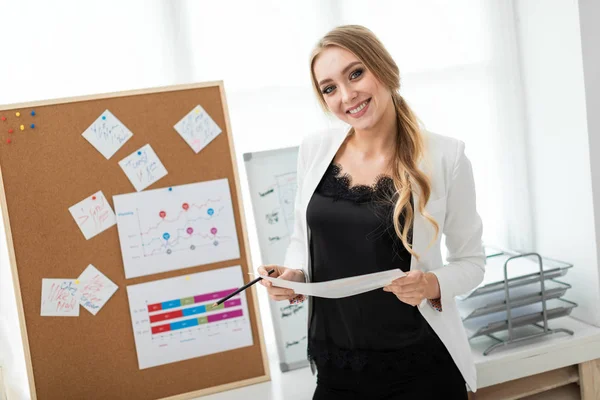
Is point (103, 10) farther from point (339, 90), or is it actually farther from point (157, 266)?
point (339, 90)

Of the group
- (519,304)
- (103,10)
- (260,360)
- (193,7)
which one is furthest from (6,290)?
(519,304)

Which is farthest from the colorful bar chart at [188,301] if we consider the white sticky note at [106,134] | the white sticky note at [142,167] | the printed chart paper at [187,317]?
the white sticky note at [106,134]

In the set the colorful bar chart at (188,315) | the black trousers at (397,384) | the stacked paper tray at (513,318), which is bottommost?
the stacked paper tray at (513,318)

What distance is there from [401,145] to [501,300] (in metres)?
0.84

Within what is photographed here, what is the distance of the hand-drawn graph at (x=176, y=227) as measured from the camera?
194 cm

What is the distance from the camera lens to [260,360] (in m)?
2.02

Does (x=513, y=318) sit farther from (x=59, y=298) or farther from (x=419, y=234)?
(x=59, y=298)

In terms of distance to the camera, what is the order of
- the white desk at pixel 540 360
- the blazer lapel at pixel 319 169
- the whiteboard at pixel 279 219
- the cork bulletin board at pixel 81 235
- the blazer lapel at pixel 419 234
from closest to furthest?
the blazer lapel at pixel 419 234
the blazer lapel at pixel 319 169
the cork bulletin board at pixel 81 235
the white desk at pixel 540 360
the whiteboard at pixel 279 219

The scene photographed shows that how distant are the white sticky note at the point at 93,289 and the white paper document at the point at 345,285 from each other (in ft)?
2.29

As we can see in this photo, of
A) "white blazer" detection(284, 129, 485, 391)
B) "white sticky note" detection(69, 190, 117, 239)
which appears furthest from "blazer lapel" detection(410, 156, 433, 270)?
"white sticky note" detection(69, 190, 117, 239)

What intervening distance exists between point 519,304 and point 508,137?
728 mm

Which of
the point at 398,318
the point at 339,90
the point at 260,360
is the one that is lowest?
the point at 260,360

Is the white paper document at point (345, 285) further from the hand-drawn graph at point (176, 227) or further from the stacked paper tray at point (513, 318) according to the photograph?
the stacked paper tray at point (513, 318)

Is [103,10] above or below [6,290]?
above
